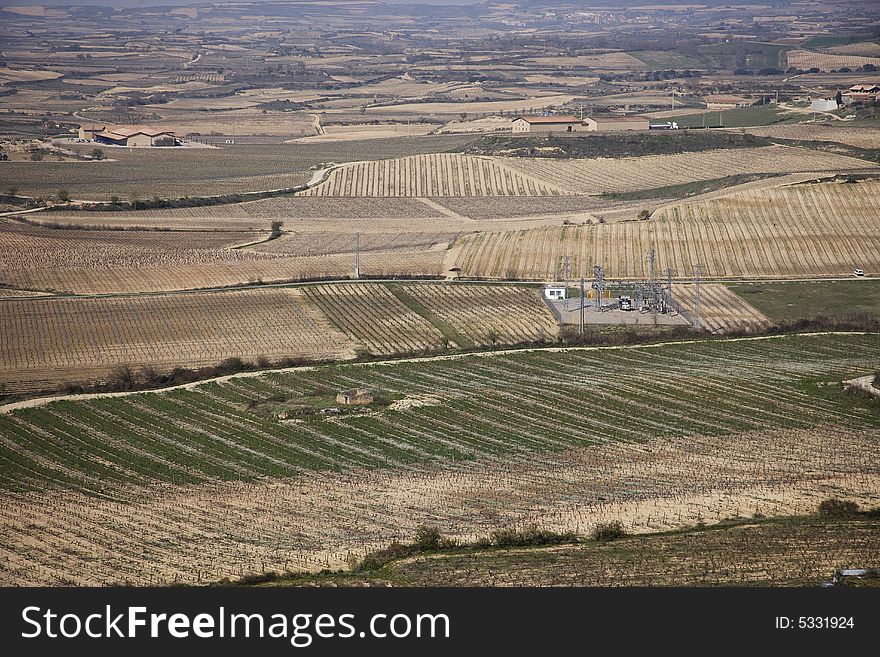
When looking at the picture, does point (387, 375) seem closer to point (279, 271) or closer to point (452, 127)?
point (279, 271)

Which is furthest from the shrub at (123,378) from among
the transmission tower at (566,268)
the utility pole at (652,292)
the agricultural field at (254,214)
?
the agricultural field at (254,214)

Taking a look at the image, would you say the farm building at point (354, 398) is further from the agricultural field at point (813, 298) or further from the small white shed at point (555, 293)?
the agricultural field at point (813, 298)

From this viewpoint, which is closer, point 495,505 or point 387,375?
point 495,505

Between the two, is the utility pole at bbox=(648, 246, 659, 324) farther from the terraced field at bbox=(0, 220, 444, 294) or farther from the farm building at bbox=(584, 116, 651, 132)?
the farm building at bbox=(584, 116, 651, 132)

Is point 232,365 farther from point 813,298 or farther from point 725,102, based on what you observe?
point 725,102

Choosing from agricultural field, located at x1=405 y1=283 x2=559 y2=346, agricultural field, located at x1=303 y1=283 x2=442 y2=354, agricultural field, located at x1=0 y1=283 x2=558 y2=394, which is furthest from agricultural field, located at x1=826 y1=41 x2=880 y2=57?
agricultural field, located at x1=303 y1=283 x2=442 y2=354

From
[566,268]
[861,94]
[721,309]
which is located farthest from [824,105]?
[721,309]

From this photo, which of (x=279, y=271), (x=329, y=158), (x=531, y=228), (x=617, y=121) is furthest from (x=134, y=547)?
(x=617, y=121)
